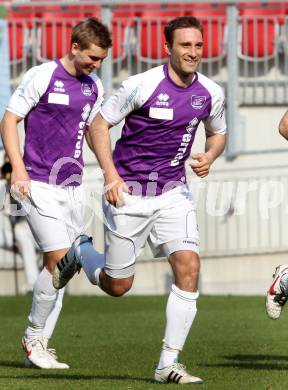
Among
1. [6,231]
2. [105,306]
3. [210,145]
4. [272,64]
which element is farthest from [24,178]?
[272,64]

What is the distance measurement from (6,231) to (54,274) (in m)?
8.59

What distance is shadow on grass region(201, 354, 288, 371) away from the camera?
9.55m

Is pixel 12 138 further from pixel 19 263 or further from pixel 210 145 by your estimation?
pixel 19 263

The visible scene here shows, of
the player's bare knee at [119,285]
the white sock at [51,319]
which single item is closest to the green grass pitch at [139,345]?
the white sock at [51,319]

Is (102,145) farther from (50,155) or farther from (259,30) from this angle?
(259,30)

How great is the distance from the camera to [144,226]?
346 inches

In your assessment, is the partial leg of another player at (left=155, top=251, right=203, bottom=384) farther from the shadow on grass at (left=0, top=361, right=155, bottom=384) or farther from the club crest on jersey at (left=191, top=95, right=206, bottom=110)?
the club crest on jersey at (left=191, top=95, right=206, bottom=110)

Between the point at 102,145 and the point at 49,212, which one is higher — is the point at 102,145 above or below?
above

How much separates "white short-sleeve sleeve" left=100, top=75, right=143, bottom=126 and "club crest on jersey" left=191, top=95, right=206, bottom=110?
342 mm

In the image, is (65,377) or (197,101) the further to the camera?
(65,377)

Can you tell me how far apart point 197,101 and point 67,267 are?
1.49 m

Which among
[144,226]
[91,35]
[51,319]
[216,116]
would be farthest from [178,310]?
[91,35]

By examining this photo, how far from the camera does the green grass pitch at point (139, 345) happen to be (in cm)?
871

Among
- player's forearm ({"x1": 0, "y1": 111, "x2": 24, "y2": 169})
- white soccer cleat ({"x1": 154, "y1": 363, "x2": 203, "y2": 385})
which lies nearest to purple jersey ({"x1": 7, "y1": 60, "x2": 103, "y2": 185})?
player's forearm ({"x1": 0, "y1": 111, "x2": 24, "y2": 169})
